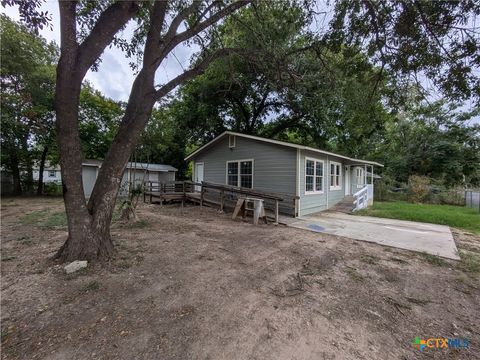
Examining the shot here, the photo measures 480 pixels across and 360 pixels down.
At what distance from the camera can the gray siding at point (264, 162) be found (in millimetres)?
8523

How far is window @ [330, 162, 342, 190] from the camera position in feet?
36.8

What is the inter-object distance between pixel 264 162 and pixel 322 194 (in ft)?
10.6

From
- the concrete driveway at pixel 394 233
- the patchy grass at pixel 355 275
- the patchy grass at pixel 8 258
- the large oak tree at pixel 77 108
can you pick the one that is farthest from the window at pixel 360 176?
the patchy grass at pixel 8 258

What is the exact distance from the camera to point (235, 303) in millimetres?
2682

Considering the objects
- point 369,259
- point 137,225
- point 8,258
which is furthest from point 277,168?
point 8,258

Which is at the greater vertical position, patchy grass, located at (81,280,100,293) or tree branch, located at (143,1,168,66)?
tree branch, located at (143,1,168,66)

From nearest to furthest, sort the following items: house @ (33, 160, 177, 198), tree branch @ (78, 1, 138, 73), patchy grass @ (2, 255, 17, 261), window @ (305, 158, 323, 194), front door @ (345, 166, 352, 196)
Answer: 1. tree branch @ (78, 1, 138, 73)
2. patchy grass @ (2, 255, 17, 261)
3. window @ (305, 158, 323, 194)
4. front door @ (345, 166, 352, 196)
5. house @ (33, 160, 177, 198)

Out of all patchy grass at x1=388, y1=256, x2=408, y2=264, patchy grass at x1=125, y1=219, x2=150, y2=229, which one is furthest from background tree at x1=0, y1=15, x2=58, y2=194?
patchy grass at x1=388, y1=256, x2=408, y2=264

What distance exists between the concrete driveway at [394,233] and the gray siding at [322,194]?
82 cm

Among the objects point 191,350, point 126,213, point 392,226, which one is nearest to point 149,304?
point 191,350

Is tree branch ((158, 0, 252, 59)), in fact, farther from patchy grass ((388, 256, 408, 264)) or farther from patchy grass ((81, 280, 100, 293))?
patchy grass ((388, 256, 408, 264))

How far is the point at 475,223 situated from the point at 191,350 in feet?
35.2

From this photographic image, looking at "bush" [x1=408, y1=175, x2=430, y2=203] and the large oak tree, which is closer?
the large oak tree

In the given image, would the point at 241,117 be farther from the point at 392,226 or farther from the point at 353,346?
the point at 353,346
